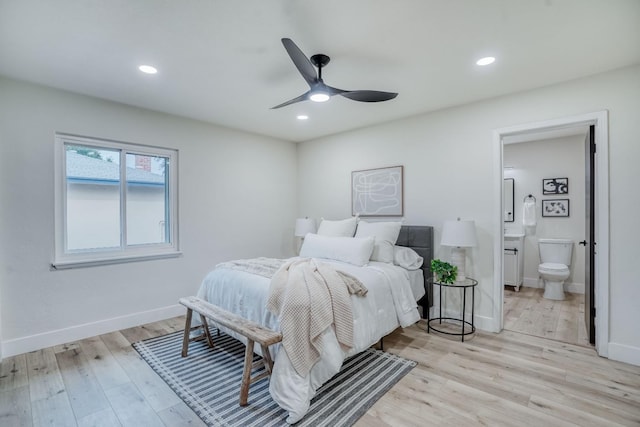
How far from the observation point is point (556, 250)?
482cm

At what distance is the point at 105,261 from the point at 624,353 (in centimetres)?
507

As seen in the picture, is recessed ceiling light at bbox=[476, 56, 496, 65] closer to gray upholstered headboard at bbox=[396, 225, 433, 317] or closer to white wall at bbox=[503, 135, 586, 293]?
gray upholstered headboard at bbox=[396, 225, 433, 317]

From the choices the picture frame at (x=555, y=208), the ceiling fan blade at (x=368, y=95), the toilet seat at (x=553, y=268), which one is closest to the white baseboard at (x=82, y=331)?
the ceiling fan blade at (x=368, y=95)

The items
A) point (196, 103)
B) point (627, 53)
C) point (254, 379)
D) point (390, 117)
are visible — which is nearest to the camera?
point (254, 379)

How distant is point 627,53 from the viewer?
238 cm

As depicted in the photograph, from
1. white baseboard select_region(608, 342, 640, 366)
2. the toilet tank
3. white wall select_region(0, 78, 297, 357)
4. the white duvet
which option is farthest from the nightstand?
white wall select_region(0, 78, 297, 357)

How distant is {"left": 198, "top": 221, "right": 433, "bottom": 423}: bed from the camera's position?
6.61ft

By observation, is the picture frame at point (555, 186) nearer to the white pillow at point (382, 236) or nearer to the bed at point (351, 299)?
the bed at point (351, 299)

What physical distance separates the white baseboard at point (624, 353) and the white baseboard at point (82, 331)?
179 inches

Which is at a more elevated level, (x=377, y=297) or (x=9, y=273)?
(x=9, y=273)

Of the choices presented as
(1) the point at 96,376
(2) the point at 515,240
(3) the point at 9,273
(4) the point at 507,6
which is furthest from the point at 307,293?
(2) the point at 515,240

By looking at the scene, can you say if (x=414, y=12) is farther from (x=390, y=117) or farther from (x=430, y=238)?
(x=430, y=238)

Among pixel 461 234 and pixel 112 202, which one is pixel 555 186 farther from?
pixel 112 202

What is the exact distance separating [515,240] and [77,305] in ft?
20.1
